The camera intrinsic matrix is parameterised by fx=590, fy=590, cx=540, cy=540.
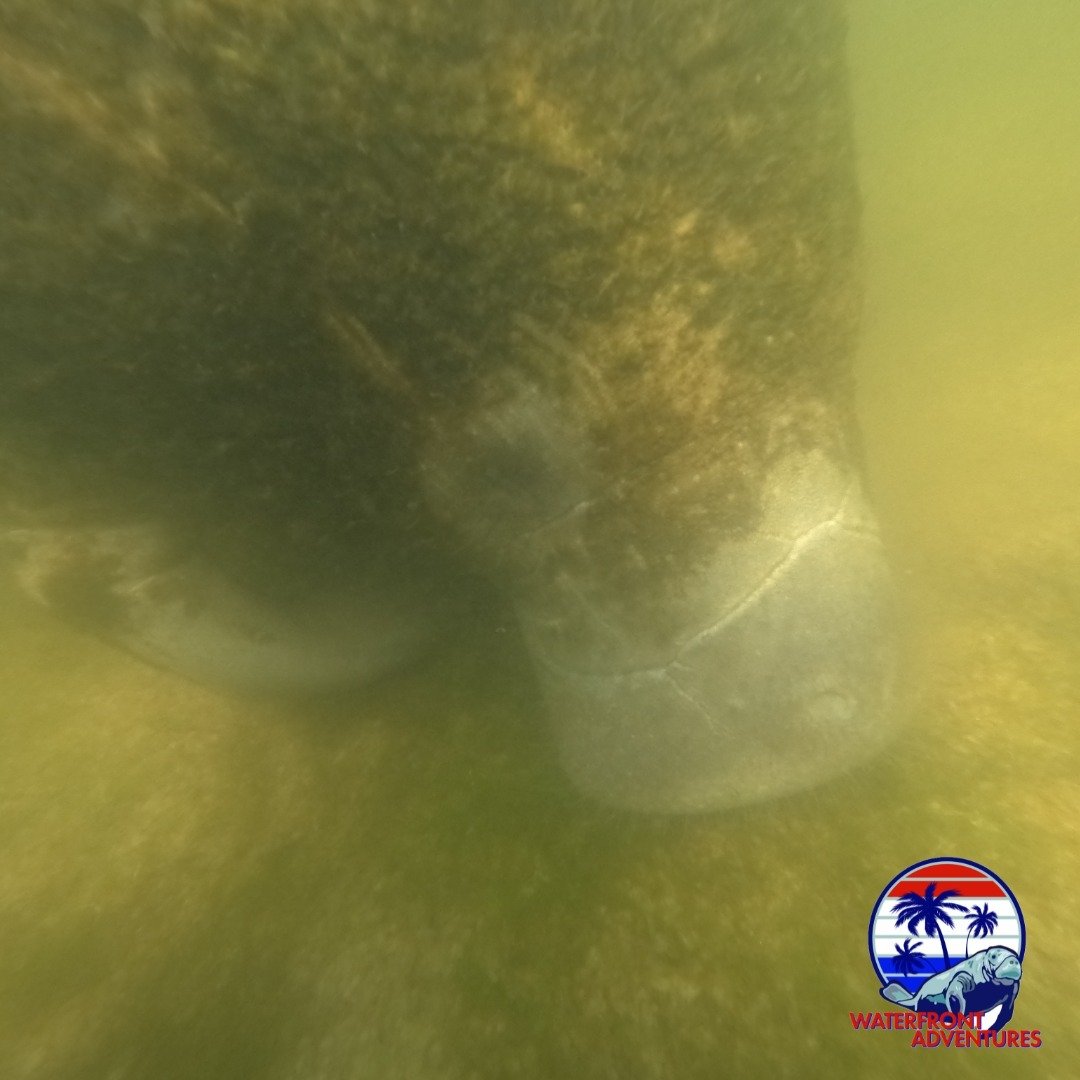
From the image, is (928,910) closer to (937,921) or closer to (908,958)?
(937,921)

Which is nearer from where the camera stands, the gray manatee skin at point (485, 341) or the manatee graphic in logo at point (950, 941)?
the gray manatee skin at point (485, 341)

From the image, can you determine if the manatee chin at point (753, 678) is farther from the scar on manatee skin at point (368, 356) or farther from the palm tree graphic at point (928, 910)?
the scar on manatee skin at point (368, 356)

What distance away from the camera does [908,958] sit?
6.09ft

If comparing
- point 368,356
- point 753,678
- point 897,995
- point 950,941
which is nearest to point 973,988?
point 950,941

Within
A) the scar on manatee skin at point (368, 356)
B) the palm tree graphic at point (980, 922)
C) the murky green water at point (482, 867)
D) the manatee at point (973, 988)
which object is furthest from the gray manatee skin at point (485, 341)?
the manatee at point (973, 988)

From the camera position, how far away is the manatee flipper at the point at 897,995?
175 cm

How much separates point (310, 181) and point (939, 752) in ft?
→ 9.47

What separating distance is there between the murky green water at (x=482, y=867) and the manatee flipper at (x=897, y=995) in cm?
6

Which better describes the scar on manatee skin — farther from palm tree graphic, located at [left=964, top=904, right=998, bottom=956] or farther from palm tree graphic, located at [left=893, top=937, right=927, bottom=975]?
palm tree graphic, located at [left=964, top=904, right=998, bottom=956]

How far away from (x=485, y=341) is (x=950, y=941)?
8.03 feet

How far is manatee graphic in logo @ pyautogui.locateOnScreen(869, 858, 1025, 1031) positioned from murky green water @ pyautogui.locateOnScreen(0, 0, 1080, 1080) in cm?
5

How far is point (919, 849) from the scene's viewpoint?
2045mm

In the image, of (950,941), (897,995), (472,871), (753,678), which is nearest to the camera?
(897,995)

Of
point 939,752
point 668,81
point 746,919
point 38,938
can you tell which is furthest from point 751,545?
point 38,938
